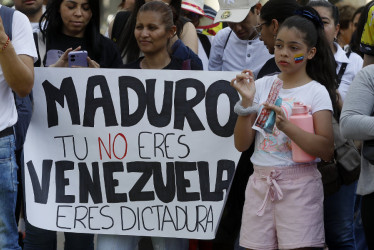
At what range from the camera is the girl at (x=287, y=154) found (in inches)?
172

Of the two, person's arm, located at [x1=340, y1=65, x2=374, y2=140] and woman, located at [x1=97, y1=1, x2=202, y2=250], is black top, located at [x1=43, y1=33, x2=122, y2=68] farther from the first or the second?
person's arm, located at [x1=340, y1=65, x2=374, y2=140]

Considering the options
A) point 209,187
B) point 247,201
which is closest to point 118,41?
point 209,187

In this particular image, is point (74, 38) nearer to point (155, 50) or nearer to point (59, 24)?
point (59, 24)

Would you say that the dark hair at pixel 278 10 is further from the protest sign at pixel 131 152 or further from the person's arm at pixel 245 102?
the person's arm at pixel 245 102

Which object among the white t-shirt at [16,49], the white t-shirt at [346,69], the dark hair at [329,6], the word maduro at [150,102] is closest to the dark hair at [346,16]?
the dark hair at [329,6]

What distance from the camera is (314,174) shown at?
4504mm

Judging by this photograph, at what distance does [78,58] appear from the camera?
5215 millimetres

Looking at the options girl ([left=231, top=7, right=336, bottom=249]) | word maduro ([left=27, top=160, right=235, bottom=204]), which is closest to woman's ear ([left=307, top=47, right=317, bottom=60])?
girl ([left=231, top=7, right=336, bottom=249])

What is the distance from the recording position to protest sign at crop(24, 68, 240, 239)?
199 inches

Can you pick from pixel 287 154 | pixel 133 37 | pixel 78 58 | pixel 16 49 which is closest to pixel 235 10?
pixel 133 37

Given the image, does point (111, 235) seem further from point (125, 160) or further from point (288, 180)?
point (288, 180)

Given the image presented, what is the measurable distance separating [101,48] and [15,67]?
1138mm

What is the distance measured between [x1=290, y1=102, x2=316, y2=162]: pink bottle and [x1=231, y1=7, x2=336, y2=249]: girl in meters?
0.04

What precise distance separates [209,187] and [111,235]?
0.65m
